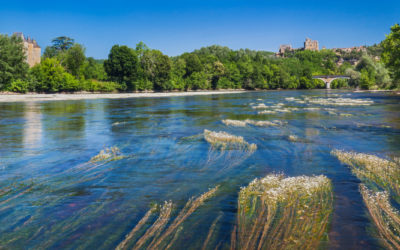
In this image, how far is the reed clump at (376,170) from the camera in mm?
9312

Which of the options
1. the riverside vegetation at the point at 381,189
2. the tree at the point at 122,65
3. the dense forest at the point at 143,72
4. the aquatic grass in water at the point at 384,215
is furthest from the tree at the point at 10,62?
the aquatic grass in water at the point at 384,215

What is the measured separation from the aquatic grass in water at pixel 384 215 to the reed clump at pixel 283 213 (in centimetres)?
92

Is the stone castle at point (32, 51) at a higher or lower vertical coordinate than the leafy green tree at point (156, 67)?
higher

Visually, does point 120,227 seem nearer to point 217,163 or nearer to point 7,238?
point 7,238

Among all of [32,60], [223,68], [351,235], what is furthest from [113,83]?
[351,235]

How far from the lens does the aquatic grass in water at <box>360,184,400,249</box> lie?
6056 millimetres

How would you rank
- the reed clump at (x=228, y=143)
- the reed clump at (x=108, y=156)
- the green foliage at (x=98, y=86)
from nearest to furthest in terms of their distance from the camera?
the reed clump at (x=108, y=156) → the reed clump at (x=228, y=143) → the green foliage at (x=98, y=86)

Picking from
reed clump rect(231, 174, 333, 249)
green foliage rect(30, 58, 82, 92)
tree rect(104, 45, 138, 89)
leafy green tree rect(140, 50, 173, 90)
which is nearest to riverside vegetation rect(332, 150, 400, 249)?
reed clump rect(231, 174, 333, 249)

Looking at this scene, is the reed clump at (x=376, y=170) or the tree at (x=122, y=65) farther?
the tree at (x=122, y=65)

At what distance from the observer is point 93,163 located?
41.1ft

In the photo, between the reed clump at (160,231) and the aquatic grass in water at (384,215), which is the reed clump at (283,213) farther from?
the reed clump at (160,231)

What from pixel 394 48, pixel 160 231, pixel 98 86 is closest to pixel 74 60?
pixel 98 86

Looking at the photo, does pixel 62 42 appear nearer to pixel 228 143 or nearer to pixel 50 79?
pixel 50 79

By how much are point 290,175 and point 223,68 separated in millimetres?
155613
